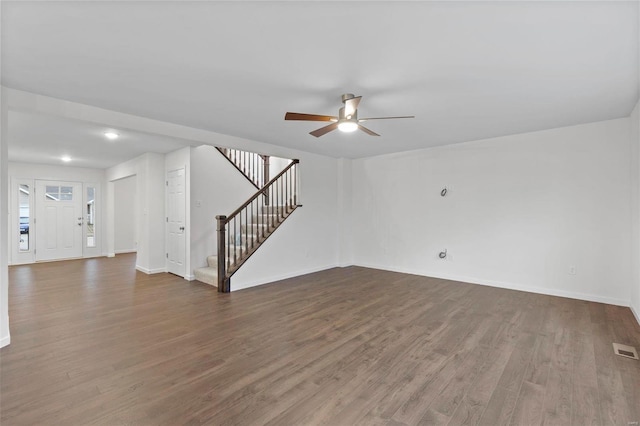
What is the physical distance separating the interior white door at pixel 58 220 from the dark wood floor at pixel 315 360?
3965 mm

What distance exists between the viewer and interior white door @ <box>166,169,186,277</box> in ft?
18.4

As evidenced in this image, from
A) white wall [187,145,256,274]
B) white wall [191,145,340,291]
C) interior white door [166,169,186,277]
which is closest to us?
white wall [191,145,340,291]

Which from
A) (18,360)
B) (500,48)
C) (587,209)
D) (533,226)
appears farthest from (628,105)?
(18,360)

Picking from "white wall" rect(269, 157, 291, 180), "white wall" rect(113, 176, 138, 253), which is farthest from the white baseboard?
"white wall" rect(113, 176, 138, 253)

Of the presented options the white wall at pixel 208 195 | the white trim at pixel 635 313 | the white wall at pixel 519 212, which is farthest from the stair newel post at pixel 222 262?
the white trim at pixel 635 313

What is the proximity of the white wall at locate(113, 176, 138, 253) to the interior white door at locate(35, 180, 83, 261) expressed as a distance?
0.96 metres

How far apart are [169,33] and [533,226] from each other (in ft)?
17.6

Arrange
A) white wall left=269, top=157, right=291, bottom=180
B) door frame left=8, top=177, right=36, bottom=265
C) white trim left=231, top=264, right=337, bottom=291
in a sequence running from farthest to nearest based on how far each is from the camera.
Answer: white wall left=269, top=157, right=291, bottom=180, door frame left=8, top=177, right=36, bottom=265, white trim left=231, top=264, right=337, bottom=291

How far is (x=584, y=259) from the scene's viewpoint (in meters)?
4.21

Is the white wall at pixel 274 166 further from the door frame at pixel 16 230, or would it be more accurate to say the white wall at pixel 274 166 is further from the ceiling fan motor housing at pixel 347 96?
the door frame at pixel 16 230

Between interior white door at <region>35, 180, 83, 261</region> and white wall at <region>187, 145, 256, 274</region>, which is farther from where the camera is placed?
interior white door at <region>35, 180, 83, 261</region>

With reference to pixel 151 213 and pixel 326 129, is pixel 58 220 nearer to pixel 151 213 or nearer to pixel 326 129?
pixel 151 213

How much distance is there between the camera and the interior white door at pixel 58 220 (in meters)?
7.39

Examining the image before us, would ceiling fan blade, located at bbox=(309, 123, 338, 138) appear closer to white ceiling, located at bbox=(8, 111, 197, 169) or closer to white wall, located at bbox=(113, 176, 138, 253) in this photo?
white ceiling, located at bbox=(8, 111, 197, 169)
